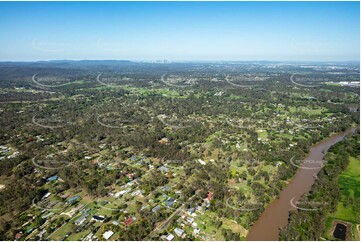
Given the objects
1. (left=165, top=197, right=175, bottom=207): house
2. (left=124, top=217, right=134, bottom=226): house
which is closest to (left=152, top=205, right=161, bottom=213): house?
(left=165, top=197, right=175, bottom=207): house

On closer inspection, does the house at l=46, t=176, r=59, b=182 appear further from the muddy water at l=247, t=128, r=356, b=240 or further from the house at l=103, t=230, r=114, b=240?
the muddy water at l=247, t=128, r=356, b=240

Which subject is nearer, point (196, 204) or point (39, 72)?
point (196, 204)

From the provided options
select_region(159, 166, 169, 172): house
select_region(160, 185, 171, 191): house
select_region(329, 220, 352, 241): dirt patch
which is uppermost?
select_region(159, 166, 169, 172): house

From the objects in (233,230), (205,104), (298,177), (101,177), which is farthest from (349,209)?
(205,104)

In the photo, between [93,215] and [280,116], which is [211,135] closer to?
[280,116]

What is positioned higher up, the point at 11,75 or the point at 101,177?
the point at 11,75

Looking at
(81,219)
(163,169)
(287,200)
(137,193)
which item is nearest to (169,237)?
(137,193)

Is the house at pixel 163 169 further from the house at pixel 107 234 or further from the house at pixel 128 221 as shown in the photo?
the house at pixel 107 234

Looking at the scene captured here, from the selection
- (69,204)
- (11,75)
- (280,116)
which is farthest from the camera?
(11,75)
